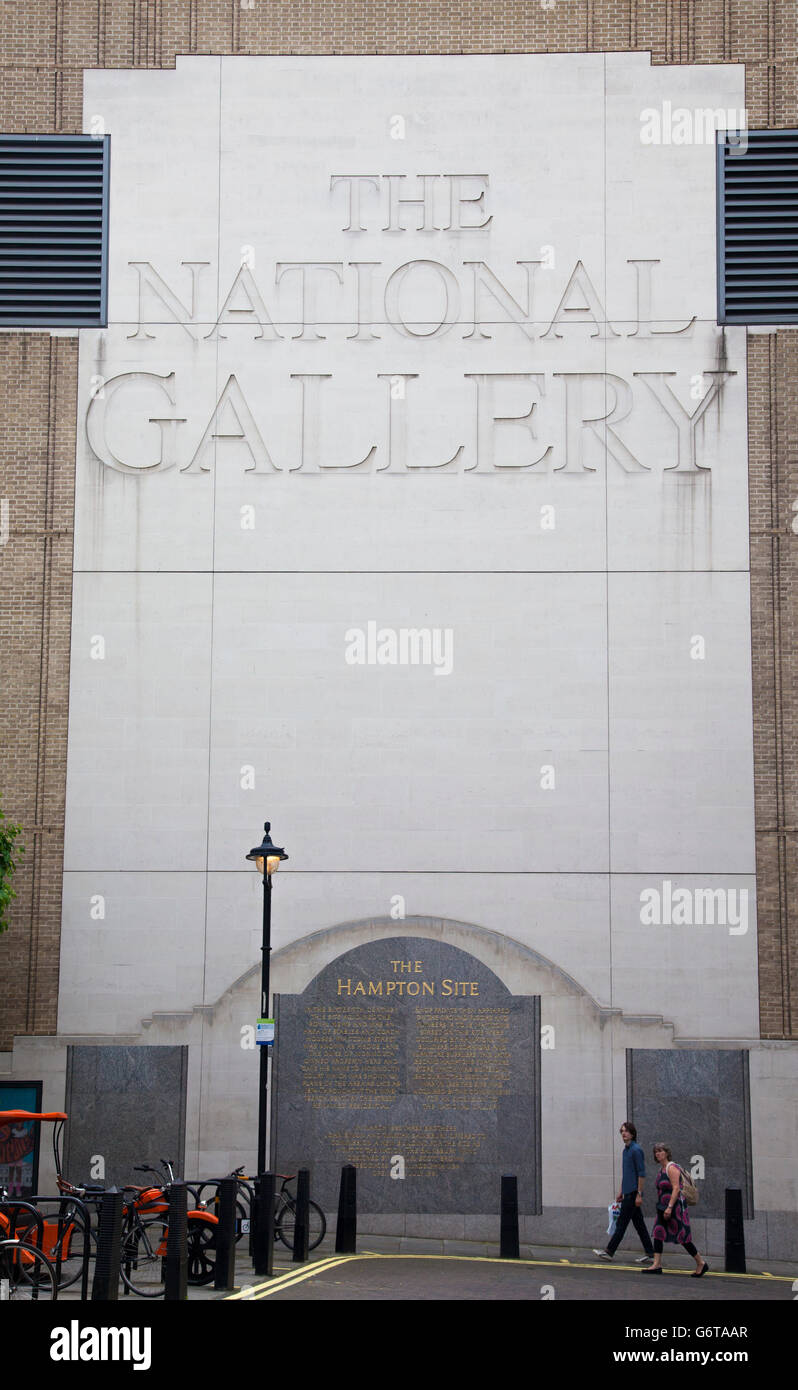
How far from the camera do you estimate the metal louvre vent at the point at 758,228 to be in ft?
76.9

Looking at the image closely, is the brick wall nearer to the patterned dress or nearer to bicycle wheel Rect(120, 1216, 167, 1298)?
the patterned dress

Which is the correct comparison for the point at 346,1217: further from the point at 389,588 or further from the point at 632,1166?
the point at 389,588

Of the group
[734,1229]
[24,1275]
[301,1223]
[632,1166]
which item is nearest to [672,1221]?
[632,1166]

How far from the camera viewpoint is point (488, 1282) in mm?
16062

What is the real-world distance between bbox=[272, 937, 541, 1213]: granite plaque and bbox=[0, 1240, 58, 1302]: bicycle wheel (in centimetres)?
752

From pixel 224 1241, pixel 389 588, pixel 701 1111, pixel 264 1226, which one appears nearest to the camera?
pixel 224 1241

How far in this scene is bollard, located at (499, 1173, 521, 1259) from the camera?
63.3 ft

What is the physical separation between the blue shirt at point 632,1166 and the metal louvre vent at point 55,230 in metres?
14.9

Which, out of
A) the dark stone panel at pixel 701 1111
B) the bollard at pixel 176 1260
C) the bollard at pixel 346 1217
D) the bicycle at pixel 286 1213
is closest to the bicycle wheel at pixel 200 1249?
the bollard at pixel 176 1260

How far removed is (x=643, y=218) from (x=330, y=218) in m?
4.96

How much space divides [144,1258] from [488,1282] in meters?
3.70

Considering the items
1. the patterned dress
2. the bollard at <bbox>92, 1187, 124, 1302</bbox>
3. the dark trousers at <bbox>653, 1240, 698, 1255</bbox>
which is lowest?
the dark trousers at <bbox>653, 1240, 698, 1255</bbox>

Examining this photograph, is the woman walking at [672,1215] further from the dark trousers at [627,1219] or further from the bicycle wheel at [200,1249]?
the bicycle wheel at [200,1249]

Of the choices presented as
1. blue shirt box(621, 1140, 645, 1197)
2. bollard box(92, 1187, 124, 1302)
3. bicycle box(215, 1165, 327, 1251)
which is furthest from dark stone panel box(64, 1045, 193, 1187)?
bollard box(92, 1187, 124, 1302)
